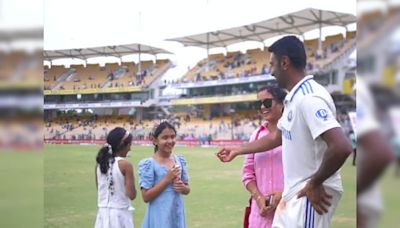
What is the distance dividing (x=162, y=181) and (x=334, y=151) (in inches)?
34.8

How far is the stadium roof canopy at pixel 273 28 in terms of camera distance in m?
1.91

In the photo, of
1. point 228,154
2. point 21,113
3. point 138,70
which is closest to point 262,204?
point 228,154

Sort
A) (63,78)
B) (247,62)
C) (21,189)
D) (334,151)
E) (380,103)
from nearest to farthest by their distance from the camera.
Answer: (380,103), (334,151), (247,62), (21,189), (63,78)

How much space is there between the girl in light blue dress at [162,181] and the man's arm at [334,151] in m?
0.82

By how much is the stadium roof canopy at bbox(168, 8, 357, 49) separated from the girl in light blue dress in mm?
443

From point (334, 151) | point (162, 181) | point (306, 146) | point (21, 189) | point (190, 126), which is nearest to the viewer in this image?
point (334, 151)

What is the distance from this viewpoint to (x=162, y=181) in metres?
2.03

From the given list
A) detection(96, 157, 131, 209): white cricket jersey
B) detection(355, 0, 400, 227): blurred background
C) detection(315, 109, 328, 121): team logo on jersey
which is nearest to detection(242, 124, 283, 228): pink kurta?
detection(315, 109, 328, 121): team logo on jersey

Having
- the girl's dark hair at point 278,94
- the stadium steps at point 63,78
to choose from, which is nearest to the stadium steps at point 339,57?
the girl's dark hair at point 278,94

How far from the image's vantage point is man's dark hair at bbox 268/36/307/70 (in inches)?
60.1

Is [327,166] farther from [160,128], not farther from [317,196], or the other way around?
[160,128]

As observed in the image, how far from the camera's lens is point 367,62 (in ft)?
2.89

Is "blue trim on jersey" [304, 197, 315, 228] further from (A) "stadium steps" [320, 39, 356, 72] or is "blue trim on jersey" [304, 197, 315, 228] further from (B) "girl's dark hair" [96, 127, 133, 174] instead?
(B) "girl's dark hair" [96, 127, 133, 174]

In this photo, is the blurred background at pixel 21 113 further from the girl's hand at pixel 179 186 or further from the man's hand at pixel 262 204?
the man's hand at pixel 262 204
